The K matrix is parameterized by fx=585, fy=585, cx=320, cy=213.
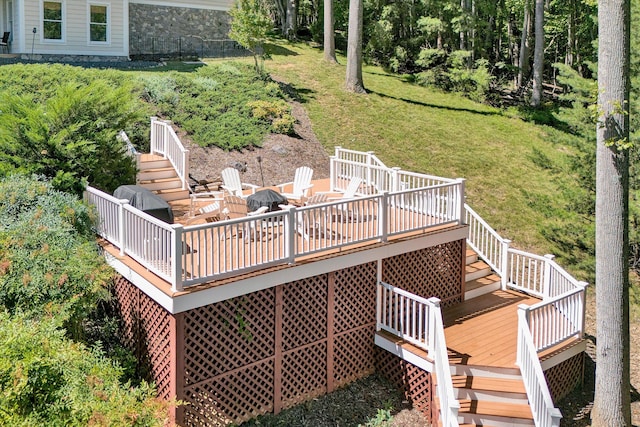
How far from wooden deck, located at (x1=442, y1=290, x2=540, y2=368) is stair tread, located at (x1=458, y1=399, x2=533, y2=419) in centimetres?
60

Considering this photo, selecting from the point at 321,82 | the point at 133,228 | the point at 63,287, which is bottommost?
the point at 63,287

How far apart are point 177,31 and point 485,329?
22759 mm

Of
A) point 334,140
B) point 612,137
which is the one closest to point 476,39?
point 334,140

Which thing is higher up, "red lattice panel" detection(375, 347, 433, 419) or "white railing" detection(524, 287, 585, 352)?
"white railing" detection(524, 287, 585, 352)

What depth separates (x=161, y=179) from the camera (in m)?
13.6

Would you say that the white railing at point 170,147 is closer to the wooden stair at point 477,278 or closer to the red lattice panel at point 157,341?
the red lattice panel at point 157,341

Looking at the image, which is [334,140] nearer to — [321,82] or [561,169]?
[321,82]

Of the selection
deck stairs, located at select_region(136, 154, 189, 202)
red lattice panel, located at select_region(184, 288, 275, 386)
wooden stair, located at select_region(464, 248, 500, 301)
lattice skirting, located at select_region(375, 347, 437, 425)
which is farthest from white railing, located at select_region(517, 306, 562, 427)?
deck stairs, located at select_region(136, 154, 189, 202)

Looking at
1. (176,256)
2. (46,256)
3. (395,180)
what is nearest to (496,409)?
(176,256)

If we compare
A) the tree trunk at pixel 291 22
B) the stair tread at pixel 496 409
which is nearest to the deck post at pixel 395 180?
the stair tread at pixel 496 409

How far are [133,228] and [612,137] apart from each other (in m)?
7.14

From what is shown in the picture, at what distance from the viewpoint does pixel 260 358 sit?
885 centimetres

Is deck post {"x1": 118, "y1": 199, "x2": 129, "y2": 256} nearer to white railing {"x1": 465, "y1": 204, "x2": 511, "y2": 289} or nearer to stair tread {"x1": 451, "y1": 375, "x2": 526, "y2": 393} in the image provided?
stair tread {"x1": 451, "y1": 375, "x2": 526, "y2": 393}

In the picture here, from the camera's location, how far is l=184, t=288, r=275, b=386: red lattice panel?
812 cm
